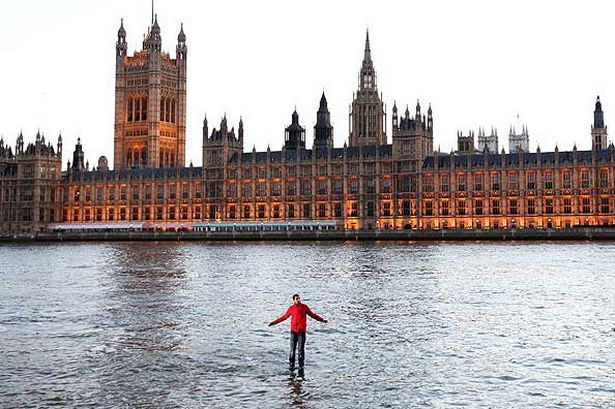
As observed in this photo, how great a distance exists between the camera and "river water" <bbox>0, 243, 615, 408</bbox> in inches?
859

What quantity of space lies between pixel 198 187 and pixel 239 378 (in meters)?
146

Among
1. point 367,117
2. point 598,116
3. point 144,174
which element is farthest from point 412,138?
point 144,174

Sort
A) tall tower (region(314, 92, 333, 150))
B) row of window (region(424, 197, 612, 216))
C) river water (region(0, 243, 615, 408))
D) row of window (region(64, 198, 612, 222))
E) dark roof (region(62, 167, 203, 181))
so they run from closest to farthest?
river water (region(0, 243, 615, 408)) < row of window (region(424, 197, 612, 216)) < row of window (region(64, 198, 612, 222)) < dark roof (region(62, 167, 203, 181)) < tall tower (region(314, 92, 333, 150))

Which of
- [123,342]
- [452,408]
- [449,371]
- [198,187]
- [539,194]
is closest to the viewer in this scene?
[452,408]

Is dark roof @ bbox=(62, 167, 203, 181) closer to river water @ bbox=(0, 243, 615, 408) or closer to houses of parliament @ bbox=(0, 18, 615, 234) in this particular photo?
houses of parliament @ bbox=(0, 18, 615, 234)

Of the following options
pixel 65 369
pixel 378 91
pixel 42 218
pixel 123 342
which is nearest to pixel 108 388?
pixel 65 369

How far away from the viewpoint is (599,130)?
157625 millimetres

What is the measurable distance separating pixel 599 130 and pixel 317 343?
141 metres

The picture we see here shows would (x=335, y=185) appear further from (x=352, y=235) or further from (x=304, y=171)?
(x=352, y=235)

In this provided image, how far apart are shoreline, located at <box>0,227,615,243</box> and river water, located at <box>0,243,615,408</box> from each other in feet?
249

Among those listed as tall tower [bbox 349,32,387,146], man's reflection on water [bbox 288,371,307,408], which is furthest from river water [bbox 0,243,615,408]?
tall tower [bbox 349,32,387,146]

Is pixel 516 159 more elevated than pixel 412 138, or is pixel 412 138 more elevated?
pixel 412 138

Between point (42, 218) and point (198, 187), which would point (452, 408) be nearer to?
point (198, 187)

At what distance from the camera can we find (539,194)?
141000 mm
